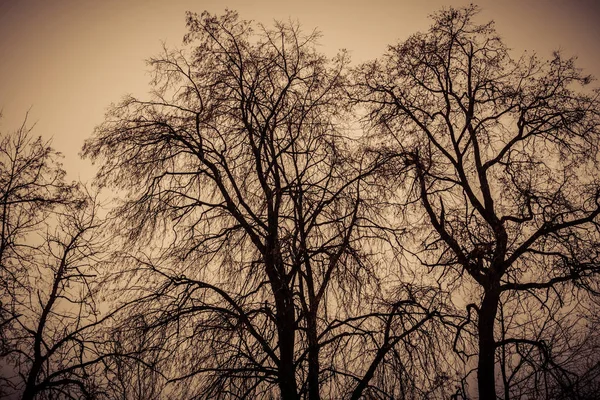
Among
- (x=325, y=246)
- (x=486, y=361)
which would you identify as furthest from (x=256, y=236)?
(x=486, y=361)

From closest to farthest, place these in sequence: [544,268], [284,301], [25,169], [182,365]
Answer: [182,365] < [284,301] < [544,268] < [25,169]

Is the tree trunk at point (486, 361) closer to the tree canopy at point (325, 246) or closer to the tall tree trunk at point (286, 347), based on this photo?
the tree canopy at point (325, 246)

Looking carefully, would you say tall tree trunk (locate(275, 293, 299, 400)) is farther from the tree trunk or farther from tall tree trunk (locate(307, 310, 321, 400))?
the tree trunk

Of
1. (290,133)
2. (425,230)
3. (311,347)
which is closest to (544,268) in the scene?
(425,230)

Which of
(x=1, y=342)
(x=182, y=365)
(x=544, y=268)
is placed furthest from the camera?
(x=1, y=342)

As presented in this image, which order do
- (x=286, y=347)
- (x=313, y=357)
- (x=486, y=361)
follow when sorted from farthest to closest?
(x=486, y=361) → (x=286, y=347) → (x=313, y=357)

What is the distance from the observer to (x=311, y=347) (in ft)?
18.7

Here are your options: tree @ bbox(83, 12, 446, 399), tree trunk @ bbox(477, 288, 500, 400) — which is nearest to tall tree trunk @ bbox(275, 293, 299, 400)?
tree @ bbox(83, 12, 446, 399)

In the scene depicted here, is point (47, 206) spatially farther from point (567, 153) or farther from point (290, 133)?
point (567, 153)

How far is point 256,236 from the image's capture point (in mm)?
6777

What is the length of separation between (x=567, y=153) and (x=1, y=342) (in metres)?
12.5

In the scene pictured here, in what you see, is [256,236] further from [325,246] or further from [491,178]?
[491,178]

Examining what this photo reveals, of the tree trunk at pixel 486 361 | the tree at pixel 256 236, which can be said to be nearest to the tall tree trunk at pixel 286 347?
the tree at pixel 256 236

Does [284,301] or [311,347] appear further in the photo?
[284,301]
